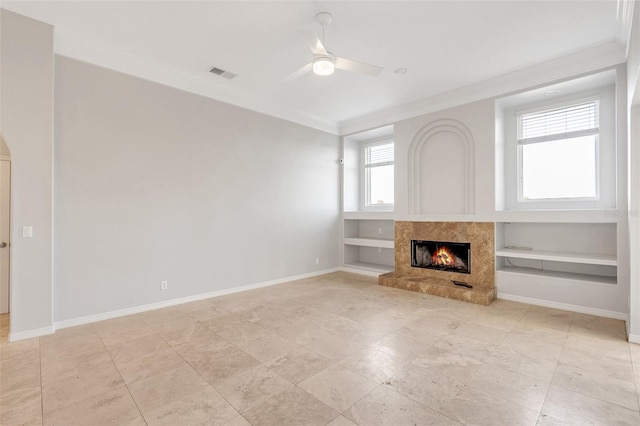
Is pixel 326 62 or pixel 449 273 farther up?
pixel 326 62

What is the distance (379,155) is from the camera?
7.41m

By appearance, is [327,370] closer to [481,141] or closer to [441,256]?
[441,256]

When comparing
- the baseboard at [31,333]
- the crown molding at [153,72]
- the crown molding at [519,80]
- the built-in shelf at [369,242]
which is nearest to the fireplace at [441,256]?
the built-in shelf at [369,242]

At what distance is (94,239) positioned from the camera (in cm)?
386

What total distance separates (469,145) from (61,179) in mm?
6134

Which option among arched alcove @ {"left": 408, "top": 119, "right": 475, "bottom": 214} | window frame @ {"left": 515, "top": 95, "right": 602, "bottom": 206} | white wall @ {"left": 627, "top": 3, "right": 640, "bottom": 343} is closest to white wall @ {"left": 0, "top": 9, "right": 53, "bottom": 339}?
arched alcove @ {"left": 408, "top": 119, "right": 475, "bottom": 214}

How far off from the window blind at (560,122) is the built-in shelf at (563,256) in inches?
73.5

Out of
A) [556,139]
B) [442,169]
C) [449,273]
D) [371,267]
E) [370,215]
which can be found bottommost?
[371,267]

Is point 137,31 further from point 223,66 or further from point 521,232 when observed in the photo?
point 521,232

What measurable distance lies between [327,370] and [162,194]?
347cm

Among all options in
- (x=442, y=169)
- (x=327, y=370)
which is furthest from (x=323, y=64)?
(x=442, y=169)

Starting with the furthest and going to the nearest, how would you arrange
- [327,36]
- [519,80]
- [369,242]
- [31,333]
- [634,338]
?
1. [369,242]
2. [519,80]
3. [327,36]
4. [31,333]
5. [634,338]

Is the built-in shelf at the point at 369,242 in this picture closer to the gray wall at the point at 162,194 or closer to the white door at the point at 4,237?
the gray wall at the point at 162,194

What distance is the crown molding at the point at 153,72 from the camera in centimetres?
366
